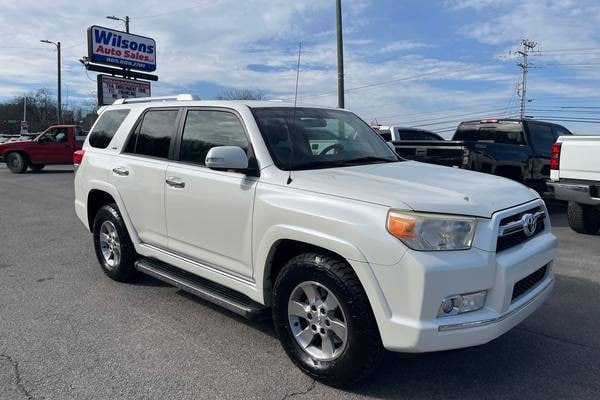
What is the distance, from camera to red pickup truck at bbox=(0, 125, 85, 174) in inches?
789

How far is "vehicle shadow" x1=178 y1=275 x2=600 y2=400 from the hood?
115 cm

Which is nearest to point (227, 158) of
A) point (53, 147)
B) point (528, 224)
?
point (528, 224)

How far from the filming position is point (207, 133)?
14.2 feet

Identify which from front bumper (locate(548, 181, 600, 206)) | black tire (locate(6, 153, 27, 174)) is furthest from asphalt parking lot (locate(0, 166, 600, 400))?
black tire (locate(6, 153, 27, 174))

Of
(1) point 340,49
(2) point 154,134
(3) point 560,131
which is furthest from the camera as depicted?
(1) point 340,49

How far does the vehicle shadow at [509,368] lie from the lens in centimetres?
320

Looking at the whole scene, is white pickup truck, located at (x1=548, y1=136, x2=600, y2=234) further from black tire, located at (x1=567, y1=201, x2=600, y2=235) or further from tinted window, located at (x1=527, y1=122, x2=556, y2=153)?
tinted window, located at (x1=527, y1=122, x2=556, y2=153)

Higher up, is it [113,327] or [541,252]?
[541,252]

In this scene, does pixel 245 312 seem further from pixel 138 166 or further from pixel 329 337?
pixel 138 166

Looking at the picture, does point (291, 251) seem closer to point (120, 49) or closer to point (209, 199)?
point (209, 199)

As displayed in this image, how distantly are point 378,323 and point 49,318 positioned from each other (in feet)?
9.92

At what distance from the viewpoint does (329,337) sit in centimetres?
329

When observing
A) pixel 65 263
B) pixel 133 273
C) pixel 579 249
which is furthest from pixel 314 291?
pixel 579 249

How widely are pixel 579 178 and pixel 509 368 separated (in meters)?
5.16
